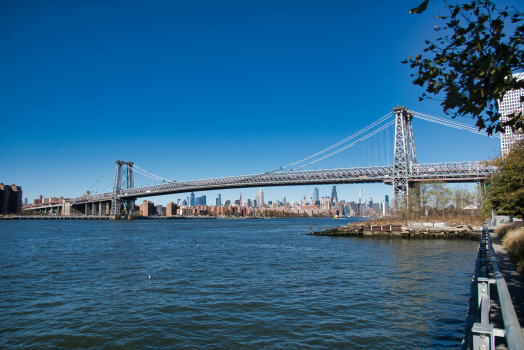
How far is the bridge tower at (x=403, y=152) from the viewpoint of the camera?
183ft

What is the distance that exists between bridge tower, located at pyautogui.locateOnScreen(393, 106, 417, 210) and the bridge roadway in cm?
100

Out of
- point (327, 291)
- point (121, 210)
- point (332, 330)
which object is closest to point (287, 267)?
point (327, 291)

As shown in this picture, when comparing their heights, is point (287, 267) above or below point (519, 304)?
below

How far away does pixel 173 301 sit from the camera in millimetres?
11055

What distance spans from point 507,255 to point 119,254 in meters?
21.0

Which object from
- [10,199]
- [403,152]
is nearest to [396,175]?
[403,152]

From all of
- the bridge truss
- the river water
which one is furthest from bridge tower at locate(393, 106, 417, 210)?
the river water

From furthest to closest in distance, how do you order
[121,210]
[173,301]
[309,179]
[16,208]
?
[16,208] < [121,210] < [309,179] < [173,301]

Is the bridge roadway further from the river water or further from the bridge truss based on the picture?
the river water

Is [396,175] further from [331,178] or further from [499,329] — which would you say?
[499,329]

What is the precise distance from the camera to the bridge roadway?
5641 centimetres

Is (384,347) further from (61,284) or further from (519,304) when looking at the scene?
(61,284)

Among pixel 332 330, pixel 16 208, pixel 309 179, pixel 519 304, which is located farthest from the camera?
pixel 16 208

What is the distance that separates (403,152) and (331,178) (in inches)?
649
